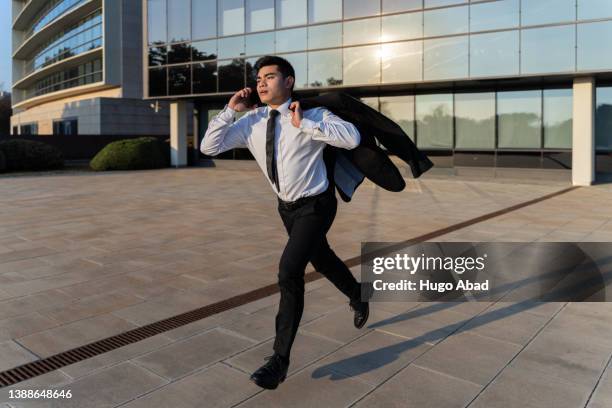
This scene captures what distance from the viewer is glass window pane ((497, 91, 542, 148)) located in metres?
19.7

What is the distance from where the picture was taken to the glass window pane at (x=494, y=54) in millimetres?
18094

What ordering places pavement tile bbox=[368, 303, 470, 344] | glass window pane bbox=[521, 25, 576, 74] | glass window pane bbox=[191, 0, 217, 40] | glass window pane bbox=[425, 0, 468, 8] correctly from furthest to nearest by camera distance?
glass window pane bbox=[191, 0, 217, 40], glass window pane bbox=[425, 0, 468, 8], glass window pane bbox=[521, 25, 576, 74], pavement tile bbox=[368, 303, 470, 344]

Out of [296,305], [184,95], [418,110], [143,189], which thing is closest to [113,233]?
[296,305]

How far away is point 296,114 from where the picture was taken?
305cm

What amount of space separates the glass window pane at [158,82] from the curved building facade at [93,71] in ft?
42.6

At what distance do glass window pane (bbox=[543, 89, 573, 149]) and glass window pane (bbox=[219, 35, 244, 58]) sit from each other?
1320cm

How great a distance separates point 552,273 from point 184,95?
22852 mm

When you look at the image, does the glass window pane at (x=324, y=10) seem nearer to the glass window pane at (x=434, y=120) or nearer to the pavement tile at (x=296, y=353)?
the glass window pane at (x=434, y=120)

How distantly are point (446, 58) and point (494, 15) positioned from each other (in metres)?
2.10

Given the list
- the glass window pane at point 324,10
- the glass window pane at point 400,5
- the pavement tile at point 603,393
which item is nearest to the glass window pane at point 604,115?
the glass window pane at point 400,5

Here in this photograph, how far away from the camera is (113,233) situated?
8773 mm

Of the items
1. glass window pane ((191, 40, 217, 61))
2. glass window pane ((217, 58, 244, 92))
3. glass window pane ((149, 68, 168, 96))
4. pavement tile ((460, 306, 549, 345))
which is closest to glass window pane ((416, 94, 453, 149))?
glass window pane ((217, 58, 244, 92))

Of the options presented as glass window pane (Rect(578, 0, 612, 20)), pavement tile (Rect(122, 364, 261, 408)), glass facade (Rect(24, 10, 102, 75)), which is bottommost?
pavement tile (Rect(122, 364, 261, 408))

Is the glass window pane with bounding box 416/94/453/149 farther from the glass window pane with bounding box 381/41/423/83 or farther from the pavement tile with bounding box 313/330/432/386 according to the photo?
the pavement tile with bounding box 313/330/432/386
